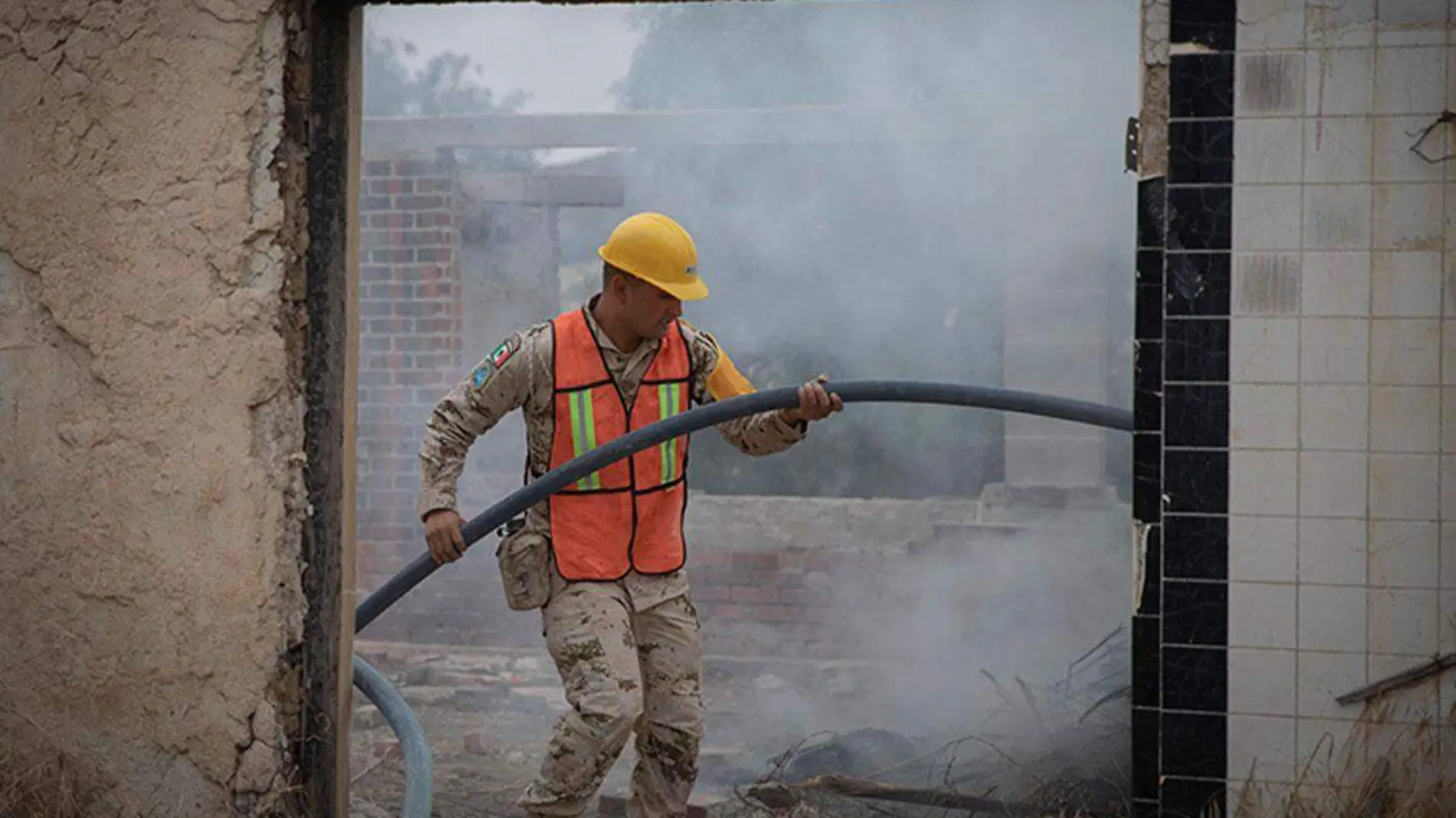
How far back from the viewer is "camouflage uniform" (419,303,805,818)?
4.54m

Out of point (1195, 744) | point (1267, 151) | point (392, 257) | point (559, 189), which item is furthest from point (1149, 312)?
point (392, 257)

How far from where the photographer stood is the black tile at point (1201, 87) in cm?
389

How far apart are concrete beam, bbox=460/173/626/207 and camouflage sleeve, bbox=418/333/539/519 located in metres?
5.13

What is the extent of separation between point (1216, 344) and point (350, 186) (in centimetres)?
230

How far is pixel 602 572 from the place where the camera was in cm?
468

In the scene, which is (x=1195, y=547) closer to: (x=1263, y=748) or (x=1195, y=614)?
(x=1195, y=614)

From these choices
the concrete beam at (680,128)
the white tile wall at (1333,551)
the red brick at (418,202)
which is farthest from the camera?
the red brick at (418,202)

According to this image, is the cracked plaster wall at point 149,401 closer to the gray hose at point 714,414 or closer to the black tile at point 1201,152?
the gray hose at point 714,414

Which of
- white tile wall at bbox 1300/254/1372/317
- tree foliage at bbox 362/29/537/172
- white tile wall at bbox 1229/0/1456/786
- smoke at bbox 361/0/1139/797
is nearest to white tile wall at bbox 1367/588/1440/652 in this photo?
white tile wall at bbox 1229/0/1456/786

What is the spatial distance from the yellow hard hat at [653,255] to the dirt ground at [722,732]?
Answer: 2.41m

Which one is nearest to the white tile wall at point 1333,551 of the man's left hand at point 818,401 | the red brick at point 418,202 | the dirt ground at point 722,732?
the man's left hand at point 818,401

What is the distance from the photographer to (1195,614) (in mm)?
3975

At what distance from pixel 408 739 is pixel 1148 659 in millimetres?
2113

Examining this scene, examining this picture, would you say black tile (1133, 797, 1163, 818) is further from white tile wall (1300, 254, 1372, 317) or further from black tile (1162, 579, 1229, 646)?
white tile wall (1300, 254, 1372, 317)
